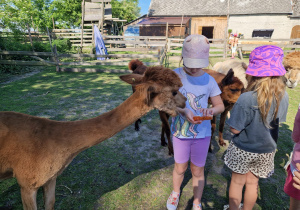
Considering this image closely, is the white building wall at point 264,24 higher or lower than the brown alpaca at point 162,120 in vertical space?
higher

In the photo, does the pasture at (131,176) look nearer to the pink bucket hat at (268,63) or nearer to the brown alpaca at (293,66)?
the brown alpaca at (293,66)

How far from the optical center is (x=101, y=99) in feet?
20.9

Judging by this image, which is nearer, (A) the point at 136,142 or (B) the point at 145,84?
(B) the point at 145,84

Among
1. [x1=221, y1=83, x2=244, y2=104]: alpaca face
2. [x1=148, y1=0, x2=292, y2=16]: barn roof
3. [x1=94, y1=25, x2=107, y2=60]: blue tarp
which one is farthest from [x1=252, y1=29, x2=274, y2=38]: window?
[x1=221, y1=83, x2=244, y2=104]: alpaca face

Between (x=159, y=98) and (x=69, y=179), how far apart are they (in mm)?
2227

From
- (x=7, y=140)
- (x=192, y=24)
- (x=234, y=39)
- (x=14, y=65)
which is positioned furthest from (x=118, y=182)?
(x=192, y=24)

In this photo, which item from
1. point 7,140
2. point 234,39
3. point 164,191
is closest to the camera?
point 7,140

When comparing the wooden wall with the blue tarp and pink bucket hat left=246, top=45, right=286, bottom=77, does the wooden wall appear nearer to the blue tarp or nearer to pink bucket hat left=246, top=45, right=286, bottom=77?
the blue tarp

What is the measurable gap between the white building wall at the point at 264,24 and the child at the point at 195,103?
32.0 meters

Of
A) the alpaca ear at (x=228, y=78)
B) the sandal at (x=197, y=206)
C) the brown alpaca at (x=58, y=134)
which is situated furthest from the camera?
the alpaca ear at (x=228, y=78)

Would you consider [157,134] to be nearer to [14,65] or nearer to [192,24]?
[14,65]

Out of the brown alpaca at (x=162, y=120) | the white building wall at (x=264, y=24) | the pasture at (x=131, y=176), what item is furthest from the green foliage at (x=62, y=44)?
the white building wall at (x=264, y=24)

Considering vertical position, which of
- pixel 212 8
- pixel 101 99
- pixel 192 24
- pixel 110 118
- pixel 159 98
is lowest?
pixel 101 99

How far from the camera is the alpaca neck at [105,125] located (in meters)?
1.91
